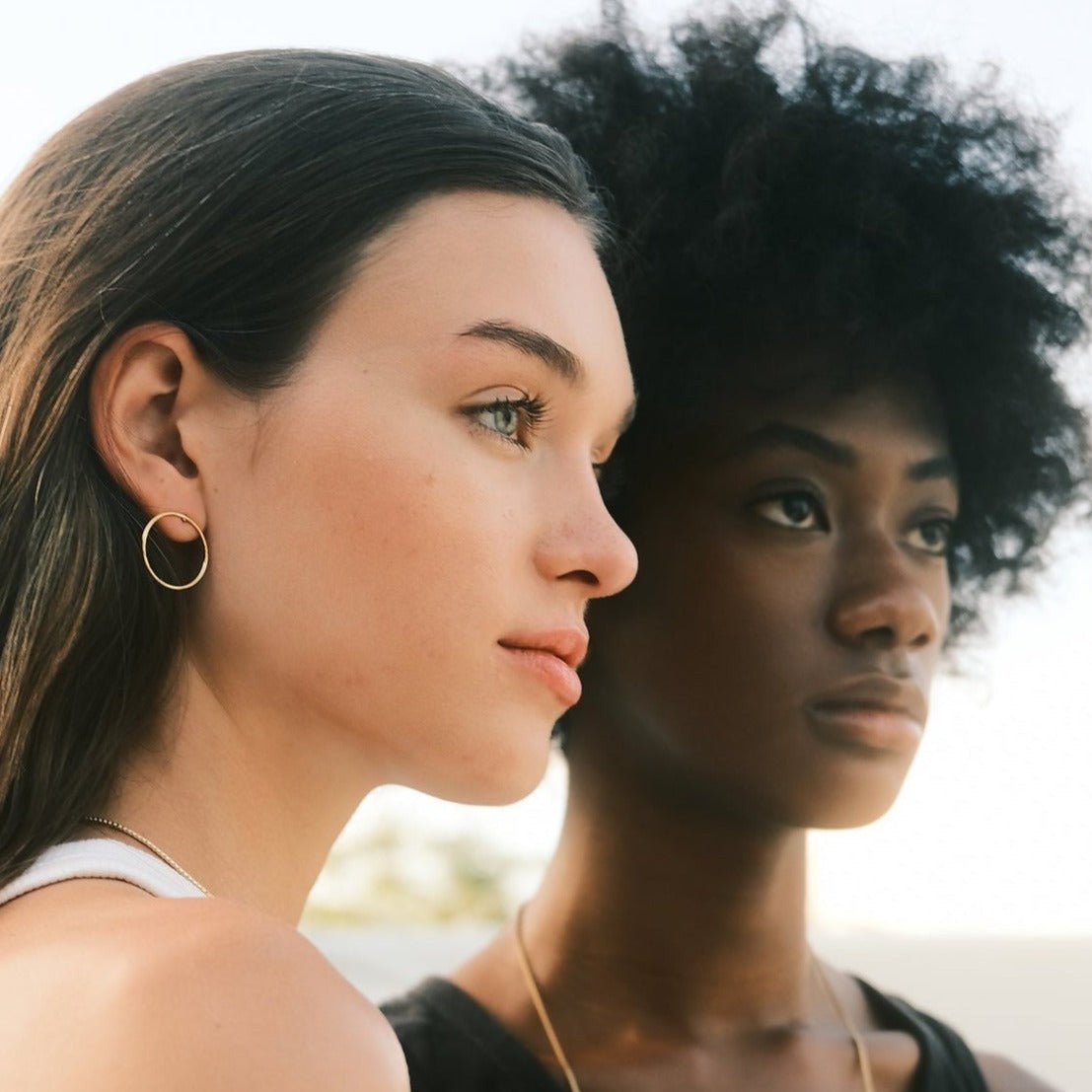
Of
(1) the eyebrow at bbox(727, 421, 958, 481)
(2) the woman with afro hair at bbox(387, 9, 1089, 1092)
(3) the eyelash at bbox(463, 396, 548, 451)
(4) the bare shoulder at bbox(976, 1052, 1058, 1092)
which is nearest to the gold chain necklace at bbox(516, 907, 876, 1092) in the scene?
(2) the woman with afro hair at bbox(387, 9, 1089, 1092)

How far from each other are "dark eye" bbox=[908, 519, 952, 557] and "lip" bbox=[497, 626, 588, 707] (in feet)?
1.96

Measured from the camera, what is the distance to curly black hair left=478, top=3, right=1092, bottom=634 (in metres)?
2.11

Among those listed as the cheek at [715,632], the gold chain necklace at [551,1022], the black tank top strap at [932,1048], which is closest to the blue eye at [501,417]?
the cheek at [715,632]

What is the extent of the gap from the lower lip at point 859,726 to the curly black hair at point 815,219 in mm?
345

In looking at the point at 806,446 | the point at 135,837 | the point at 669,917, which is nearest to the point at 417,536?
the point at 135,837

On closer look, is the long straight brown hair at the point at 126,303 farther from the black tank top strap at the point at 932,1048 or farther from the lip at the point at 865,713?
the black tank top strap at the point at 932,1048

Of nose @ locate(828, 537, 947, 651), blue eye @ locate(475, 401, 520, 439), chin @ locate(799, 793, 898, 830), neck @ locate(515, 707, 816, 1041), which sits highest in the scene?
blue eye @ locate(475, 401, 520, 439)

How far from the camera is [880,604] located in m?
1.98

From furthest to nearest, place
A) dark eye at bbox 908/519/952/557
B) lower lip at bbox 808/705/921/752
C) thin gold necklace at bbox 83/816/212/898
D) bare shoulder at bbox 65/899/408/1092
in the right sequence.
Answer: dark eye at bbox 908/519/952/557 → lower lip at bbox 808/705/921/752 → thin gold necklace at bbox 83/816/212/898 → bare shoulder at bbox 65/899/408/1092

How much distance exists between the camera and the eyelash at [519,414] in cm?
162

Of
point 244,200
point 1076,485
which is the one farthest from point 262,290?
point 1076,485

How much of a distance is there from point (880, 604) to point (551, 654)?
50cm

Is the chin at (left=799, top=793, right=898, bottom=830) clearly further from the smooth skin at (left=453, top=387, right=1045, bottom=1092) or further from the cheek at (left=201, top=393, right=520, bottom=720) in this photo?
the cheek at (left=201, top=393, right=520, bottom=720)

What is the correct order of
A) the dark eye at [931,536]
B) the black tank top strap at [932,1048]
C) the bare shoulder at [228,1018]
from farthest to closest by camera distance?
1. the black tank top strap at [932,1048]
2. the dark eye at [931,536]
3. the bare shoulder at [228,1018]
